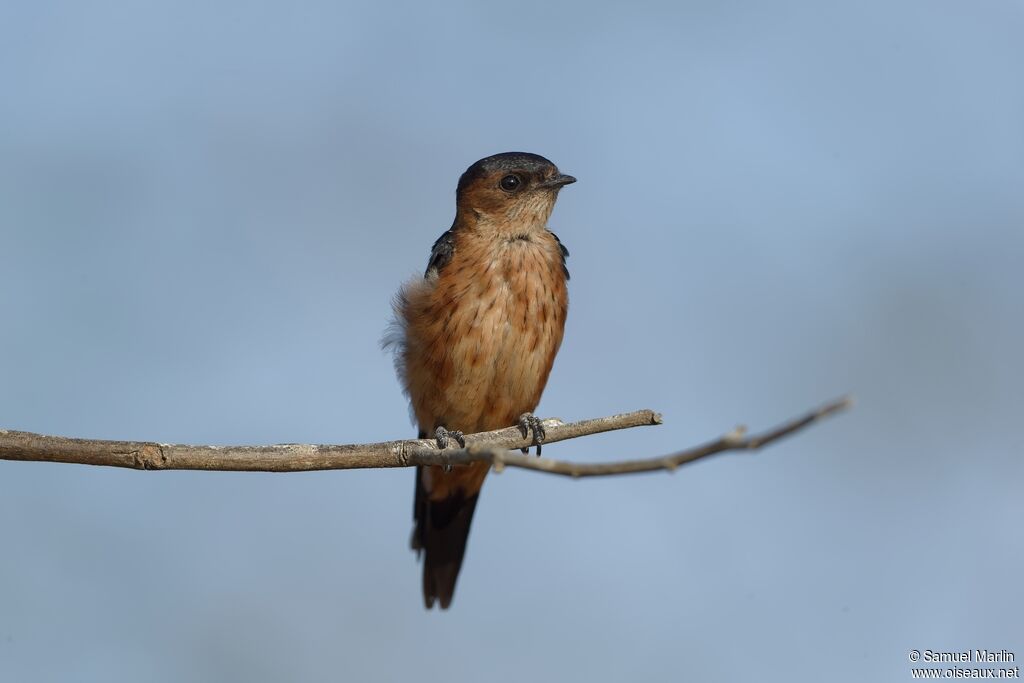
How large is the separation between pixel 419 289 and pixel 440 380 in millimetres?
702

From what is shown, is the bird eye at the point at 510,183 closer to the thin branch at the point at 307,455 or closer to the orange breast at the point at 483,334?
the orange breast at the point at 483,334

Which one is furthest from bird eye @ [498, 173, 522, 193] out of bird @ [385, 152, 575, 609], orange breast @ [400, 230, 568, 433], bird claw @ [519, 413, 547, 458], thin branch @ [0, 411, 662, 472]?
thin branch @ [0, 411, 662, 472]

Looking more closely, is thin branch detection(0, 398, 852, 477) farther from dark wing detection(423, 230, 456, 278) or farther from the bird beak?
the bird beak

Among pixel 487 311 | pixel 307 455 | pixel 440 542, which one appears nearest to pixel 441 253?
pixel 487 311

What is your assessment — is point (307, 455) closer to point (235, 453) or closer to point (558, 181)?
point (235, 453)

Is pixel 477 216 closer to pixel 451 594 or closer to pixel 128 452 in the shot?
pixel 451 594

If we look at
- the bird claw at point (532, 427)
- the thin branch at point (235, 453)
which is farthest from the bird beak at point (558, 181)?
the thin branch at point (235, 453)

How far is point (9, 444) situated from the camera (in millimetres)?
4344

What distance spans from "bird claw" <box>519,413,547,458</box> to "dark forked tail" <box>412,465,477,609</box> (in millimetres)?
1644

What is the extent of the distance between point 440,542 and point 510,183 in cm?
304

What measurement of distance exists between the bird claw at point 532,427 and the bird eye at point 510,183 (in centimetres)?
170

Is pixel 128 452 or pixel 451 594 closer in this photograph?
pixel 128 452

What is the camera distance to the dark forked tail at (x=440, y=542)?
337 inches

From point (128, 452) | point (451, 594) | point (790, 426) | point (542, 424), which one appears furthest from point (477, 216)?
point (790, 426)
